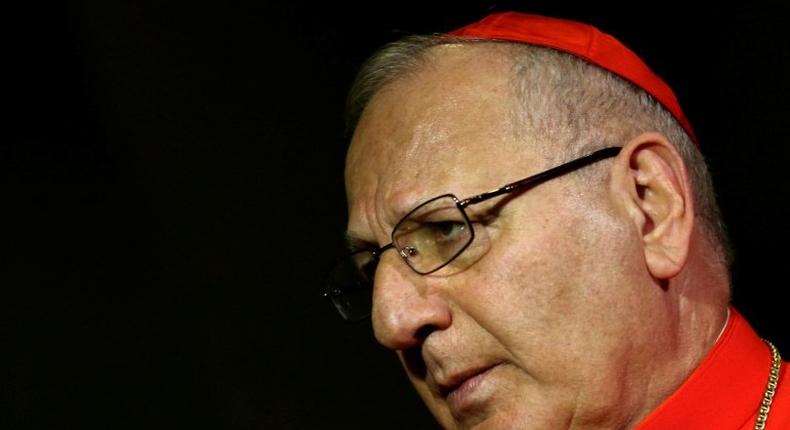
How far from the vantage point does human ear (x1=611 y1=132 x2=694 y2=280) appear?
1.60m

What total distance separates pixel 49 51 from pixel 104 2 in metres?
0.18

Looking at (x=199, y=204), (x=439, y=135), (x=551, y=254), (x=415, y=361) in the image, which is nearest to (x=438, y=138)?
(x=439, y=135)

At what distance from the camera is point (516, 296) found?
1.57 m

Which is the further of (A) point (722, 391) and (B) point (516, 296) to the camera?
(A) point (722, 391)

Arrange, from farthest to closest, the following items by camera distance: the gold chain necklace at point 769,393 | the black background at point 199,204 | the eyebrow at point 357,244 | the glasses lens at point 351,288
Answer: the black background at point 199,204
the glasses lens at point 351,288
the eyebrow at point 357,244
the gold chain necklace at point 769,393

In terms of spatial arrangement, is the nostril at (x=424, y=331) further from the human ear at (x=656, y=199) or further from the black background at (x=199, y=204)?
the black background at (x=199, y=204)

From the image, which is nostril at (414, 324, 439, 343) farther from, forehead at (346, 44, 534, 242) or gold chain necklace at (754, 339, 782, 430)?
gold chain necklace at (754, 339, 782, 430)

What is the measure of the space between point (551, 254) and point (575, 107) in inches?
10.1

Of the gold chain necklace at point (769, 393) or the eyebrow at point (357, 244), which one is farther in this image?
the eyebrow at point (357, 244)

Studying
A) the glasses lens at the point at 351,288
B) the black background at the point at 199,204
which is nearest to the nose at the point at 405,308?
the glasses lens at the point at 351,288

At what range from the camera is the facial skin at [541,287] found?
157 cm

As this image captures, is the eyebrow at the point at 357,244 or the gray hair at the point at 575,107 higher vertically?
the gray hair at the point at 575,107

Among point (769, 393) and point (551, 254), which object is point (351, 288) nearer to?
point (551, 254)

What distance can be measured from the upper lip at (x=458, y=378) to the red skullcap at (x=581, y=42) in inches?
21.6
